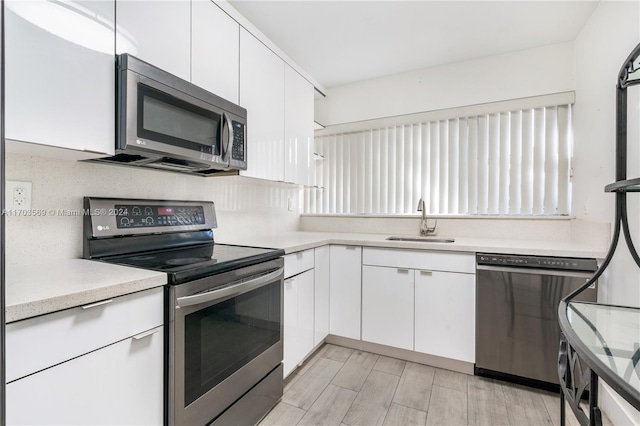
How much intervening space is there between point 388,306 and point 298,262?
826 millimetres

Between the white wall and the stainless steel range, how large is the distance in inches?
76.7

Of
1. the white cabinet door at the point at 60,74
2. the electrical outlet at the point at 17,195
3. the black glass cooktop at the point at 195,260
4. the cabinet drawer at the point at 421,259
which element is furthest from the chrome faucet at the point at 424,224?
the electrical outlet at the point at 17,195

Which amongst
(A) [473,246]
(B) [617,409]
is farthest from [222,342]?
(B) [617,409]

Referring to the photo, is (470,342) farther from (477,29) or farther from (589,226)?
(477,29)

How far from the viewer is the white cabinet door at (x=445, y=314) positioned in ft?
6.71

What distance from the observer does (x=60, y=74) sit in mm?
1017

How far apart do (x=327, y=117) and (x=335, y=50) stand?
85 centimetres

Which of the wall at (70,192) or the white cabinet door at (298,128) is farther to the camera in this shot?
the white cabinet door at (298,128)

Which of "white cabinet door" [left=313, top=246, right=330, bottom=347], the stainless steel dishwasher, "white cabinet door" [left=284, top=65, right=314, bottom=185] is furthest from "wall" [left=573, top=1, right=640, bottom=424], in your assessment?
"white cabinet door" [left=284, top=65, right=314, bottom=185]

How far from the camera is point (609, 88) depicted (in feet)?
5.71

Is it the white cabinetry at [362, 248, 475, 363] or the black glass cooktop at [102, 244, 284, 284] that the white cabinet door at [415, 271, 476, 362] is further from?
the black glass cooktop at [102, 244, 284, 284]

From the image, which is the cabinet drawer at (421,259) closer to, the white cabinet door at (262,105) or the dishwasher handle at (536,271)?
the dishwasher handle at (536,271)

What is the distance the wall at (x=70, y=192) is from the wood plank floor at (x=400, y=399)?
3.81 feet

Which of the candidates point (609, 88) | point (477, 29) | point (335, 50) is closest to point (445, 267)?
point (609, 88)
